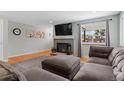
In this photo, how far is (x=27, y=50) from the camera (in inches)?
228

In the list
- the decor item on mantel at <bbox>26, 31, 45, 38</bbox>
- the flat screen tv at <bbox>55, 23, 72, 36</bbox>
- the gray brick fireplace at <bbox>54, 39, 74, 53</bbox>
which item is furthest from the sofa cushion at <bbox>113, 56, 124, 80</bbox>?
the decor item on mantel at <bbox>26, 31, 45, 38</bbox>

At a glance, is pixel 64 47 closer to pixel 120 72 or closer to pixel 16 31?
pixel 16 31

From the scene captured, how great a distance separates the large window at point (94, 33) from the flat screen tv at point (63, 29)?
0.80 meters

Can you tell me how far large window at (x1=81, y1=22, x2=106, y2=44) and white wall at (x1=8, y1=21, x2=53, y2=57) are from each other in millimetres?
3316

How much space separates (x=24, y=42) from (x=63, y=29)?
2704 mm

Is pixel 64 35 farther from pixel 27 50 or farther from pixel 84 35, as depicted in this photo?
pixel 27 50

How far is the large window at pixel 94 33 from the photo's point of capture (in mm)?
4645
